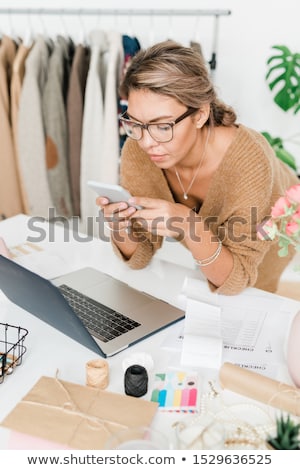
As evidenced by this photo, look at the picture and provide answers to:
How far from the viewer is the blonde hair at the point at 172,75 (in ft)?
4.15

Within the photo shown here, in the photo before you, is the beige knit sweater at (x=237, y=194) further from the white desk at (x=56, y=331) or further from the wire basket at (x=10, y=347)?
the wire basket at (x=10, y=347)

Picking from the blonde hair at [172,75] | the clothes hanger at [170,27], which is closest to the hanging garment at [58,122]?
the clothes hanger at [170,27]

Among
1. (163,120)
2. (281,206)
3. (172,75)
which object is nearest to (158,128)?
(163,120)

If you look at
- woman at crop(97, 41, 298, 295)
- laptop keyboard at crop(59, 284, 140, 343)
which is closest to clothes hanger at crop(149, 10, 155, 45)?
woman at crop(97, 41, 298, 295)

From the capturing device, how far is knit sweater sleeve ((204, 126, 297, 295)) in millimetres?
1356

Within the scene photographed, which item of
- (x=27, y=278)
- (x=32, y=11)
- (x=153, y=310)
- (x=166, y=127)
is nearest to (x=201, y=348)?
(x=153, y=310)

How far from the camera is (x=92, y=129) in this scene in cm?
240

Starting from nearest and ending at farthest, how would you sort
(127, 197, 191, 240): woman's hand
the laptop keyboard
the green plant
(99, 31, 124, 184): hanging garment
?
the green plant < the laptop keyboard < (127, 197, 191, 240): woman's hand < (99, 31, 124, 184): hanging garment

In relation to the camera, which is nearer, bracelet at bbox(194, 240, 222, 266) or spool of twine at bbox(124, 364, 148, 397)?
spool of twine at bbox(124, 364, 148, 397)

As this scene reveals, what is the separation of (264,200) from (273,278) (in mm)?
410

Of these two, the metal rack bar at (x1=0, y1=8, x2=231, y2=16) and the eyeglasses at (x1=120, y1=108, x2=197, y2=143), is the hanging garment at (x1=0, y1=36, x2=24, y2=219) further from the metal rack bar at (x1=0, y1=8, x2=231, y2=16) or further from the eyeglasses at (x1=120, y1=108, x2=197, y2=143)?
the eyeglasses at (x1=120, y1=108, x2=197, y2=143)

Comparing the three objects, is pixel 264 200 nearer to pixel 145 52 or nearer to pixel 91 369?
pixel 145 52

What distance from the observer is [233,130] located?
147cm

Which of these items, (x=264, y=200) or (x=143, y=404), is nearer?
(x=143, y=404)
